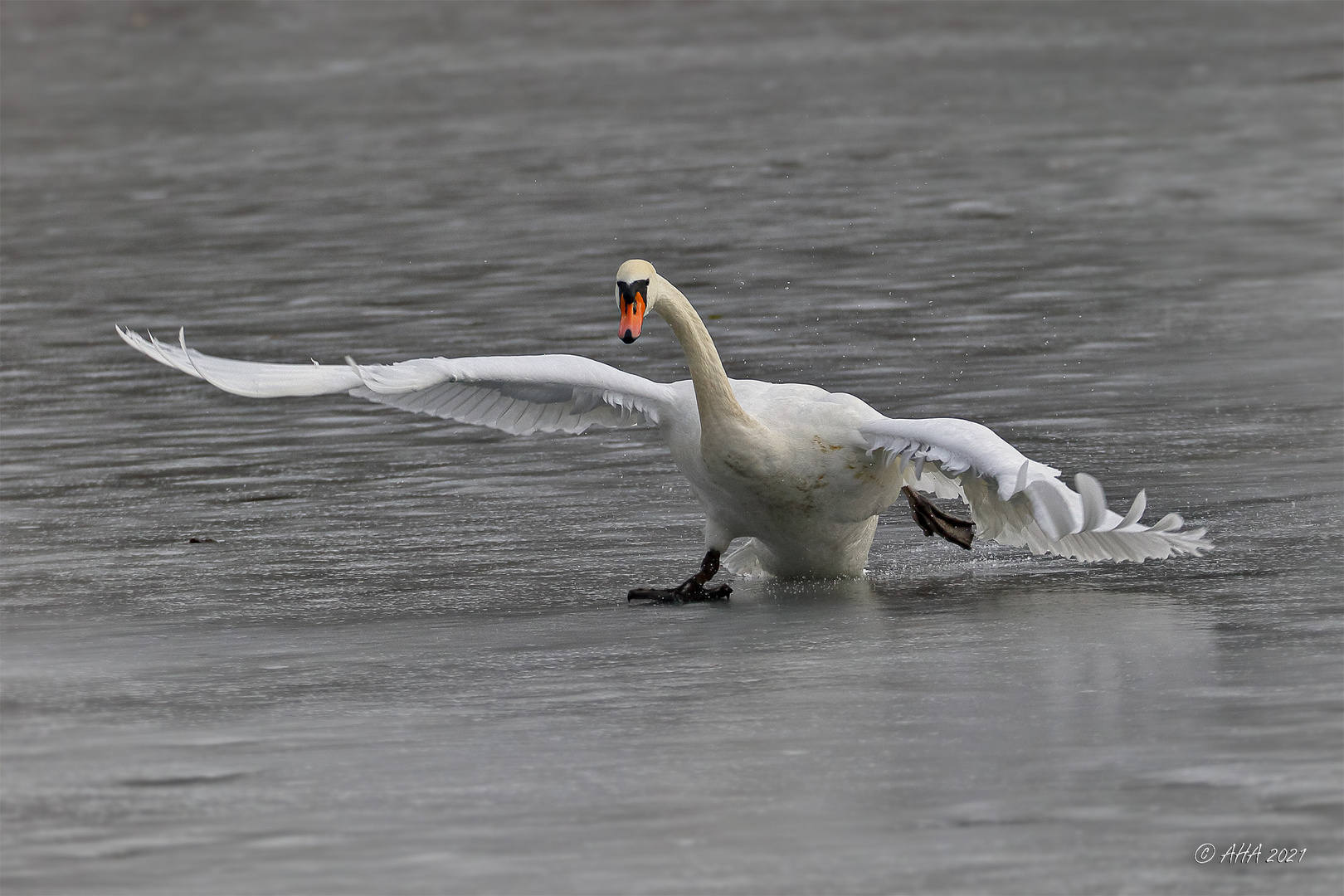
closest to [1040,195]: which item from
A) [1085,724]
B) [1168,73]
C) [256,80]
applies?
[1168,73]

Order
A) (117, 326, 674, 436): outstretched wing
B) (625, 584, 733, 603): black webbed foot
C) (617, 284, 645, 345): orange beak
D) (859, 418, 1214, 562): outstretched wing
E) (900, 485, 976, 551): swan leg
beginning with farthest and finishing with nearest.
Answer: (900, 485, 976, 551): swan leg < (117, 326, 674, 436): outstretched wing < (625, 584, 733, 603): black webbed foot < (617, 284, 645, 345): orange beak < (859, 418, 1214, 562): outstretched wing

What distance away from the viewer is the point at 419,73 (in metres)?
33.4

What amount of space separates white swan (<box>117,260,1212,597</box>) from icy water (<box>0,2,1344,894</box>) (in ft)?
0.67

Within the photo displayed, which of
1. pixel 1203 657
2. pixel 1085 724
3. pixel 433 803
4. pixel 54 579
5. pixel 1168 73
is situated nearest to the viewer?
pixel 433 803

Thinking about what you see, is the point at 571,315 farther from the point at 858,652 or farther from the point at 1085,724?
the point at 1085,724

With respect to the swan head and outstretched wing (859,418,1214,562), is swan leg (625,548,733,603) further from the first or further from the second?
the swan head

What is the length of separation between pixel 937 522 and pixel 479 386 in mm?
2078

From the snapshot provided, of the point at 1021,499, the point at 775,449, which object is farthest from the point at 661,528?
the point at 1021,499

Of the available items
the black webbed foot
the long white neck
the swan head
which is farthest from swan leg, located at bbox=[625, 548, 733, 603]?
the swan head

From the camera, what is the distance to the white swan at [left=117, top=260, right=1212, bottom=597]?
8.61m

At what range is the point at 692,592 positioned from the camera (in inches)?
350

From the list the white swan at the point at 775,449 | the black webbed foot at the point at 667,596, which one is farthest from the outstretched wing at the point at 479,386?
the black webbed foot at the point at 667,596

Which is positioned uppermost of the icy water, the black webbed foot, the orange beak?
the orange beak

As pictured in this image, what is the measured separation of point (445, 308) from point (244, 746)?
32.0 ft
